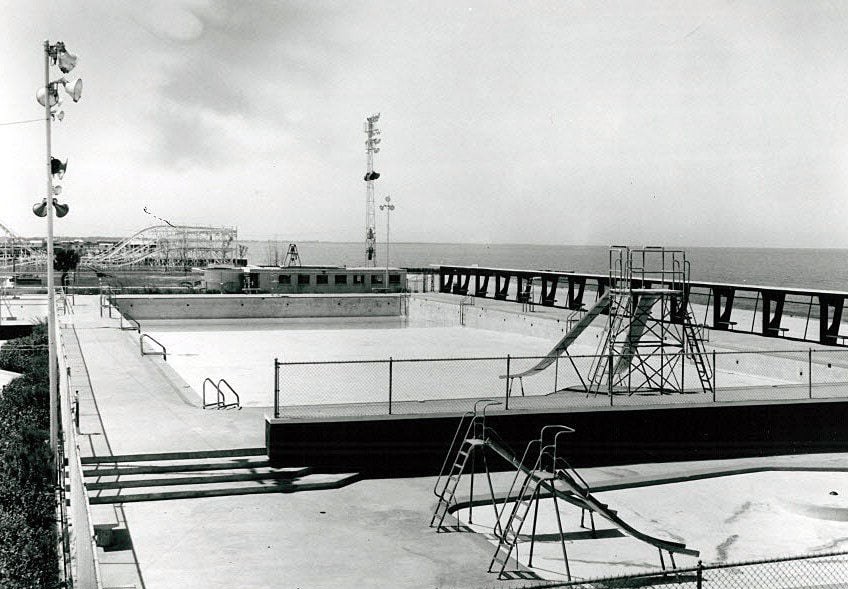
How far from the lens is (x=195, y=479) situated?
14703mm

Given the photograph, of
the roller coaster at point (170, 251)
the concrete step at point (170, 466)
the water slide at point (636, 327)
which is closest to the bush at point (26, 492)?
the concrete step at point (170, 466)

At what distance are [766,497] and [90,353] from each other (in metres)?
21.3

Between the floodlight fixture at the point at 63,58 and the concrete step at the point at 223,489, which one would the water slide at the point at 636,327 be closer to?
the concrete step at the point at 223,489

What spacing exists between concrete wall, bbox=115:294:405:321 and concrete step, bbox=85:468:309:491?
113 feet

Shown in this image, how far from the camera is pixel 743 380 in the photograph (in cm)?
2730

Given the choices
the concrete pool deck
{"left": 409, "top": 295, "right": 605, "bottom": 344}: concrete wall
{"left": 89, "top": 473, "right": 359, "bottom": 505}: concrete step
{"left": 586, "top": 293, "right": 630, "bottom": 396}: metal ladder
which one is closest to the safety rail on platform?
{"left": 586, "top": 293, "right": 630, "bottom": 396}: metal ladder

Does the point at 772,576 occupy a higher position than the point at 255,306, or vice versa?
the point at 255,306

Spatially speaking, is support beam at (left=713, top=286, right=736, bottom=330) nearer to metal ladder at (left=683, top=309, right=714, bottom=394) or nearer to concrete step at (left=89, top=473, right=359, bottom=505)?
metal ladder at (left=683, top=309, right=714, bottom=394)

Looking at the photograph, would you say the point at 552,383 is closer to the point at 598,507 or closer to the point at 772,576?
the point at 598,507

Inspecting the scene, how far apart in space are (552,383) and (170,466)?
1611 cm

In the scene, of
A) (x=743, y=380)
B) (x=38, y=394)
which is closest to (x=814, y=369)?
(x=743, y=380)

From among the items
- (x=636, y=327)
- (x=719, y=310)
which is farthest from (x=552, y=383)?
(x=719, y=310)

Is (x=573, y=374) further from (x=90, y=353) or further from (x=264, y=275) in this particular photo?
(x=264, y=275)

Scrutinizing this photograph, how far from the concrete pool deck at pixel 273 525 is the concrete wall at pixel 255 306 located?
30.2 m
